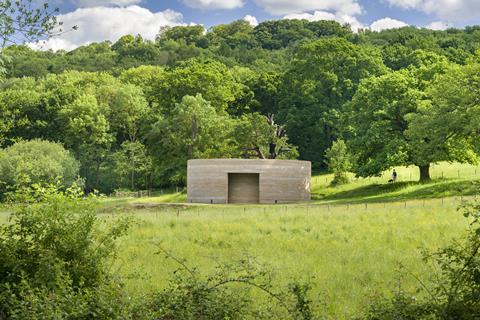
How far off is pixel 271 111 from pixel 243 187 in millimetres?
25012

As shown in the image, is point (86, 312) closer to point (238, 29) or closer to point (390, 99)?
point (390, 99)

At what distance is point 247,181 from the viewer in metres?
43.5

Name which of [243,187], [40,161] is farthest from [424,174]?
[40,161]

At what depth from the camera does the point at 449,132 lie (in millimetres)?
35594

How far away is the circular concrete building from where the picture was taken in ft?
139

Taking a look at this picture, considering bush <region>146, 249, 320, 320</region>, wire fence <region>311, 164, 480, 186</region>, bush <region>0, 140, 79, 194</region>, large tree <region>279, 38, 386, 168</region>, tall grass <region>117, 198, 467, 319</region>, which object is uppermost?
large tree <region>279, 38, 386, 168</region>

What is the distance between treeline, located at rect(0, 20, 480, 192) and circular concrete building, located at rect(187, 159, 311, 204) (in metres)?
4.47

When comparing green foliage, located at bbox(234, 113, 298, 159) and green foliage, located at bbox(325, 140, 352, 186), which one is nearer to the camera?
green foliage, located at bbox(325, 140, 352, 186)

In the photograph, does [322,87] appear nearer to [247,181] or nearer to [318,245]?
[247,181]

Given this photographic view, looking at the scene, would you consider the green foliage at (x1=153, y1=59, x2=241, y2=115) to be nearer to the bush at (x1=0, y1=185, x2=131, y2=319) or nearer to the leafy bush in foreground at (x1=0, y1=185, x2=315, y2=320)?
the leafy bush in foreground at (x1=0, y1=185, x2=315, y2=320)

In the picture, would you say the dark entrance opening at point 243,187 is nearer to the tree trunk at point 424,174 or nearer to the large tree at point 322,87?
the tree trunk at point 424,174

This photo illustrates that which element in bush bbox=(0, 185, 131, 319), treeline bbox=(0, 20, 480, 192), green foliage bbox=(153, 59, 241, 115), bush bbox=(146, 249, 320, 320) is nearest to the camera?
bush bbox=(146, 249, 320, 320)

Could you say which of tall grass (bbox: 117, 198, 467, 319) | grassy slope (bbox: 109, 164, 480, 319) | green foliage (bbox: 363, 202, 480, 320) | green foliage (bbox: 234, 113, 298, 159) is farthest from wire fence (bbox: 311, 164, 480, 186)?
green foliage (bbox: 363, 202, 480, 320)

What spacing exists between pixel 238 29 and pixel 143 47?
33420 mm
